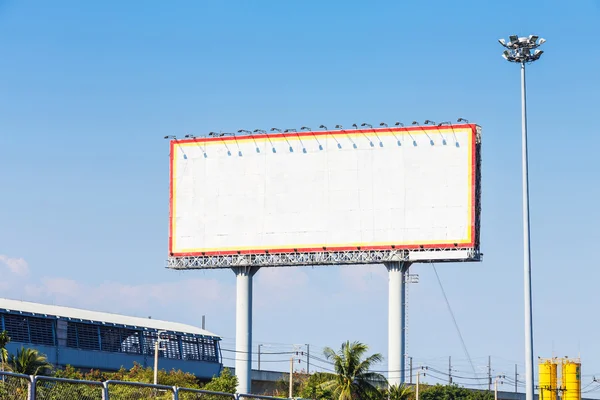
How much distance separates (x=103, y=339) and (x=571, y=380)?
158 feet

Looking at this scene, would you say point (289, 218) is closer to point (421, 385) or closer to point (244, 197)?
point (244, 197)

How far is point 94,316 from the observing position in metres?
101

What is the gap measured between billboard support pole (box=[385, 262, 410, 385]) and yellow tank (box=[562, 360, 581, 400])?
34.4 m

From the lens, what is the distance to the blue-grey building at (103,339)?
90.1 metres

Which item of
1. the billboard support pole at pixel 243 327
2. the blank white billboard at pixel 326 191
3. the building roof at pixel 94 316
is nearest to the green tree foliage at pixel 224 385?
the billboard support pole at pixel 243 327

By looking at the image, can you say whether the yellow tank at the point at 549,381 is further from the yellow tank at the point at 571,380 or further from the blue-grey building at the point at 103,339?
the blue-grey building at the point at 103,339

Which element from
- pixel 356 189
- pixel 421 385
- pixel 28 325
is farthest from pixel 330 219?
pixel 421 385

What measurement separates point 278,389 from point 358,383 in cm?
4223

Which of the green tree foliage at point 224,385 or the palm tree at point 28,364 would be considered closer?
the palm tree at point 28,364

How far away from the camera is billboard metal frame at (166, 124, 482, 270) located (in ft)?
286

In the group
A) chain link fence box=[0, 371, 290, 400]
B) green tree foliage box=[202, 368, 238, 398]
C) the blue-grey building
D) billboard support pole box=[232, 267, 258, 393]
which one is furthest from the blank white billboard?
chain link fence box=[0, 371, 290, 400]

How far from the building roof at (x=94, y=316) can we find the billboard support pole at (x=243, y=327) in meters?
12.7

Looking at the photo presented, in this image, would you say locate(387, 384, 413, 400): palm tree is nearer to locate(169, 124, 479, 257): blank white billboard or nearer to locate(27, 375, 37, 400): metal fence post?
locate(169, 124, 479, 257): blank white billboard

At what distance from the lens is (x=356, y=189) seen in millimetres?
90312
